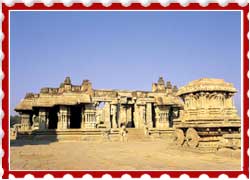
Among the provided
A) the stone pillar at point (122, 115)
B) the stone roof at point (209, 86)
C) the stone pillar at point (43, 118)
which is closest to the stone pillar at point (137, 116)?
the stone pillar at point (122, 115)

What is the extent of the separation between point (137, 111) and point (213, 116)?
14324 millimetres

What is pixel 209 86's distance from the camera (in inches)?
484

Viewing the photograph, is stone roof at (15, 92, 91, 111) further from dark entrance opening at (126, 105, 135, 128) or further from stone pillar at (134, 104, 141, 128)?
dark entrance opening at (126, 105, 135, 128)

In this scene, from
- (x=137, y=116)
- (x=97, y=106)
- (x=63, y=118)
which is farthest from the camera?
(x=137, y=116)

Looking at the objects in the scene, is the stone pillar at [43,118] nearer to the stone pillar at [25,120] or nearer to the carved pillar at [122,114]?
the stone pillar at [25,120]

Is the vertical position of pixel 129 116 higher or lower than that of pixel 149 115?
lower

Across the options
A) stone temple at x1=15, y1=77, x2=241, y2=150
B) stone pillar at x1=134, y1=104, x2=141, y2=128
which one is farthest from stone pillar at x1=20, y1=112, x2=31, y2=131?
stone pillar at x1=134, y1=104, x2=141, y2=128

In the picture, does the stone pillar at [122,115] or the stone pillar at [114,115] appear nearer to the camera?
the stone pillar at [114,115]

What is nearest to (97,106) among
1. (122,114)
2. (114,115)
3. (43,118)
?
(114,115)

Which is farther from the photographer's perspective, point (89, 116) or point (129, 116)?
point (129, 116)

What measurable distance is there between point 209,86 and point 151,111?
14772 mm

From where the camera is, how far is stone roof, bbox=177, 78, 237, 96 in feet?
40.4

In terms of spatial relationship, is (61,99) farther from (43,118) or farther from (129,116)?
(129,116)

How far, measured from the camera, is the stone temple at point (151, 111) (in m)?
11.7
